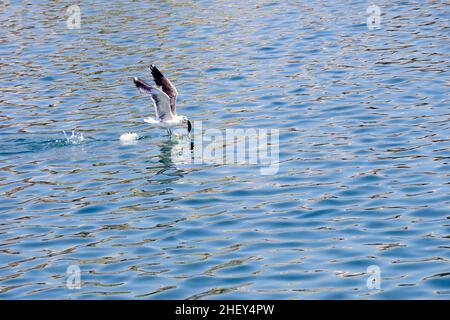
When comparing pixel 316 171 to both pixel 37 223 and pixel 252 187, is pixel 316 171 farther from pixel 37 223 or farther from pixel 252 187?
pixel 37 223

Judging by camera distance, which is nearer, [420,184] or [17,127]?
[420,184]

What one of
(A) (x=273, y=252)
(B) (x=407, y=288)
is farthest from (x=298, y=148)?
(B) (x=407, y=288)

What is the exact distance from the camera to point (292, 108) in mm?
18812

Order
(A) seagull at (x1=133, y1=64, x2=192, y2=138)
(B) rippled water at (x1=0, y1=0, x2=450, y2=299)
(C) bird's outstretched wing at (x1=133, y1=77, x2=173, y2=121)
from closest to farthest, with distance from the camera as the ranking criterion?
(B) rippled water at (x1=0, y1=0, x2=450, y2=299), (C) bird's outstretched wing at (x1=133, y1=77, x2=173, y2=121), (A) seagull at (x1=133, y1=64, x2=192, y2=138)

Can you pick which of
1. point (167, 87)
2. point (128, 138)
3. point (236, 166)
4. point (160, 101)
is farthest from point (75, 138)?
point (236, 166)

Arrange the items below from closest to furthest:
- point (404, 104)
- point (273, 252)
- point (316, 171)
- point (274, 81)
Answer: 1. point (273, 252)
2. point (316, 171)
3. point (404, 104)
4. point (274, 81)

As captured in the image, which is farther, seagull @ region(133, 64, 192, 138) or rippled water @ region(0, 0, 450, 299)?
seagull @ region(133, 64, 192, 138)

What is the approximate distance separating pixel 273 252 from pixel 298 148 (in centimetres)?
461

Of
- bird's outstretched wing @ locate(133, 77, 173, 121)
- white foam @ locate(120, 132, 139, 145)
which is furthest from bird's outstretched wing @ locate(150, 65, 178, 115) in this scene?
white foam @ locate(120, 132, 139, 145)

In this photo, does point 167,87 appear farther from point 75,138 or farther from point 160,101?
point 75,138

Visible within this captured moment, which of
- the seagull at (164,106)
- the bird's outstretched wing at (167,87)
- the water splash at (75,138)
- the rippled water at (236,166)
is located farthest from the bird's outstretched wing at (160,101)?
the water splash at (75,138)

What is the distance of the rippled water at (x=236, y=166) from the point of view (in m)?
11.4

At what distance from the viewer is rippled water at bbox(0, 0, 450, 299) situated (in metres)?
11.4

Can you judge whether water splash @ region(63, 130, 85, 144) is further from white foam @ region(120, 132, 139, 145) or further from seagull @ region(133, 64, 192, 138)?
seagull @ region(133, 64, 192, 138)
